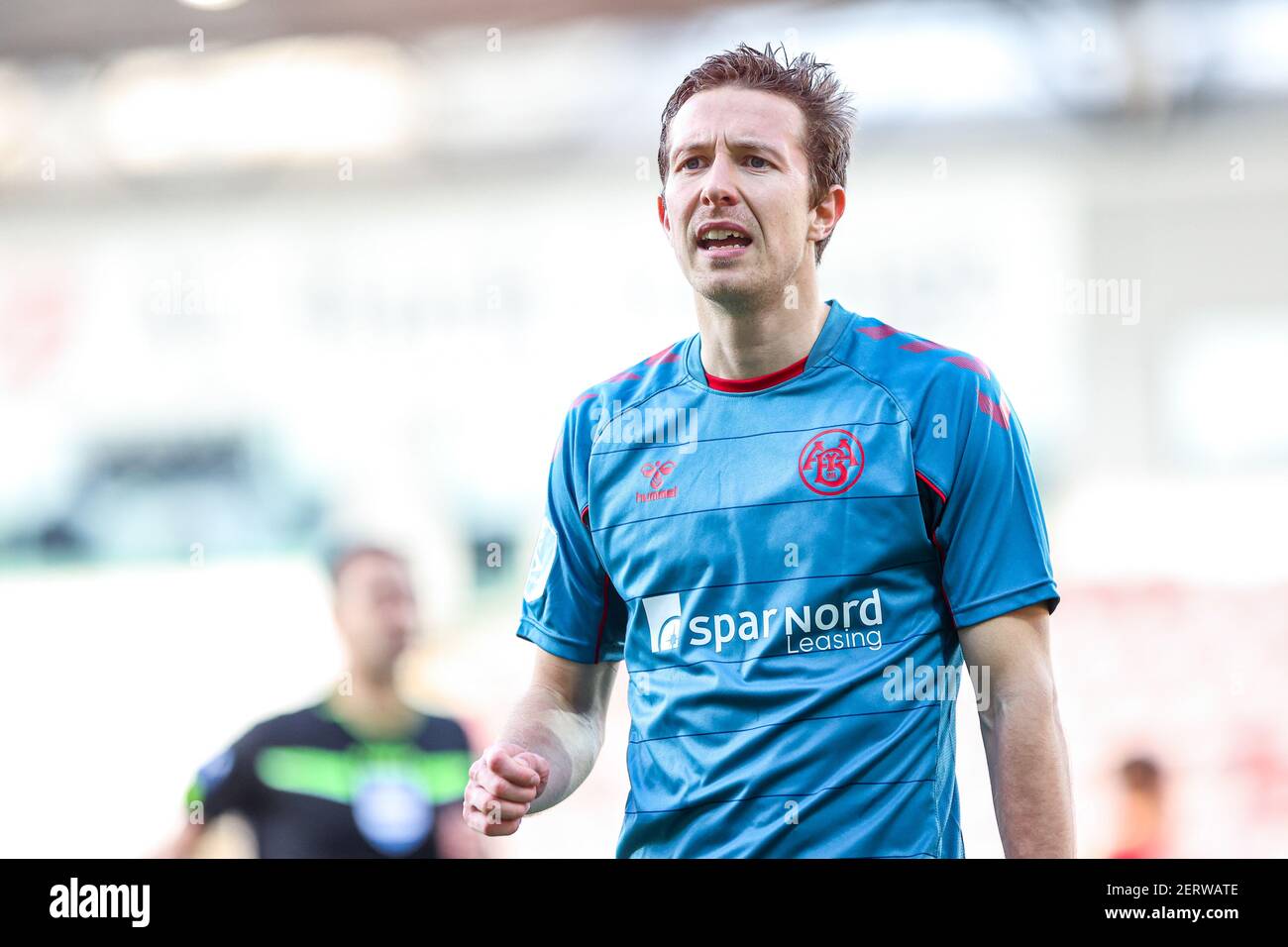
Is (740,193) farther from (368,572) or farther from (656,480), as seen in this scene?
(368,572)

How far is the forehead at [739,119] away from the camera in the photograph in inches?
61.3

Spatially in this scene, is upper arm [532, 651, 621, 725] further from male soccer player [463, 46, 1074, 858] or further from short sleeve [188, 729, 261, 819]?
short sleeve [188, 729, 261, 819]

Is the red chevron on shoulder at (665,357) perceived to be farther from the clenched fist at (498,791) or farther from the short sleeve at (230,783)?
the short sleeve at (230,783)

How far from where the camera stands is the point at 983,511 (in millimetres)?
1416

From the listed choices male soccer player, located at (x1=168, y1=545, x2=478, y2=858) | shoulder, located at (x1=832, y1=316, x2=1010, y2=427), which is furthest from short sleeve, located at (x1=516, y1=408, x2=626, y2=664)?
male soccer player, located at (x1=168, y1=545, x2=478, y2=858)

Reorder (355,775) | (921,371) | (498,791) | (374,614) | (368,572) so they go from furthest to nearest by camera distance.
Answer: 1. (368,572)
2. (374,614)
3. (355,775)
4. (921,371)
5. (498,791)

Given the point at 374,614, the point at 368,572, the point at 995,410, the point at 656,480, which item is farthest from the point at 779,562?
the point at 368,572

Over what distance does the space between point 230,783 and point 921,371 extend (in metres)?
1.57

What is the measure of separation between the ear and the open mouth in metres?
0.12

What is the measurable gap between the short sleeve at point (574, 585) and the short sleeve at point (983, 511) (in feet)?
1.36

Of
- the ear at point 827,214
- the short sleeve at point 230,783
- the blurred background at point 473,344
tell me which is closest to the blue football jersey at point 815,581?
the ear at point 827,214

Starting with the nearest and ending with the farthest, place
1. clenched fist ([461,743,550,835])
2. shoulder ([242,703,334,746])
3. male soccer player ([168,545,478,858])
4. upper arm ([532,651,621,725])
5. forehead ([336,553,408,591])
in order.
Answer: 1. clenched fist ([461,743,550,835])
2. upper arm ([532,651,621,725])
3. male soccer player ([168,545,478,858])
4. shoulder ([242,703,334,746])
5. forehead ([336,553,408,591])

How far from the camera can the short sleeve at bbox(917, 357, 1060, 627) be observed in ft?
4.58

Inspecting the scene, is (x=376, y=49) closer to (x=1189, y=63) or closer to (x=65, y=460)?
(x=65, y=460)
